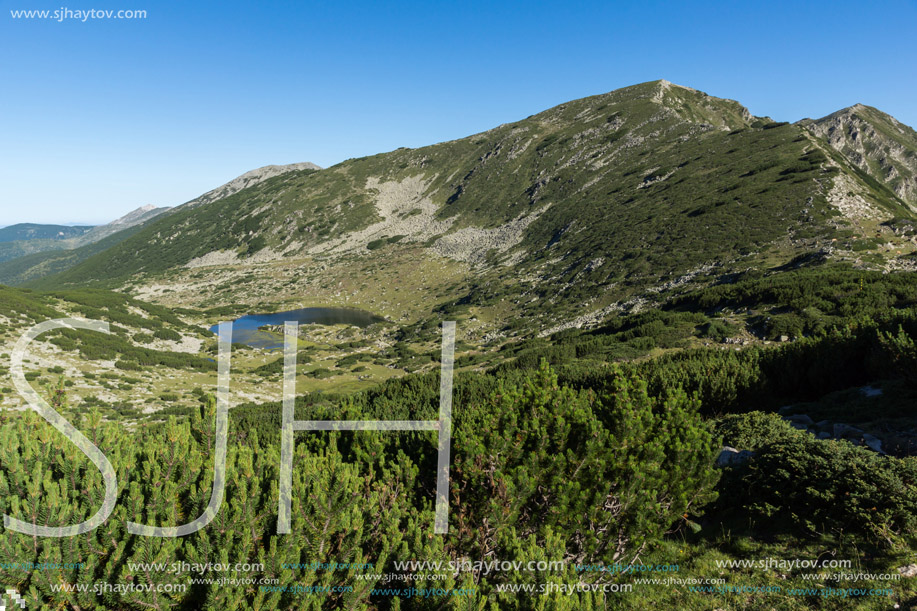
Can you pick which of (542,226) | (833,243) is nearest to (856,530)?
(833,243)

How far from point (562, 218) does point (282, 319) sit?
5829cm

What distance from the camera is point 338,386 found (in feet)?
133

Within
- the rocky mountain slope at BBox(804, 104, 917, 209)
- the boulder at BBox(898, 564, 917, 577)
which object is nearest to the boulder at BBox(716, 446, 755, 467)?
the boulder at BBox(898, 564, 917, 577)

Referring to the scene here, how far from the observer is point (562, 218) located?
281ft

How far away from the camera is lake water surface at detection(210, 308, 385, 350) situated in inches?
2492

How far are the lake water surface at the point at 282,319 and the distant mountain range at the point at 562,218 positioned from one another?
4.77 meters

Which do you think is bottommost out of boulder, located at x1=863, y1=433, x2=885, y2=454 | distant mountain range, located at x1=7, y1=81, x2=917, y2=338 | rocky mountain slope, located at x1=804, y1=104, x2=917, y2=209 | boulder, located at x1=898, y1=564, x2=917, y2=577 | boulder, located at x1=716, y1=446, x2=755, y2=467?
boulder, located at x1=898, y1=564, x2=917, y2=577

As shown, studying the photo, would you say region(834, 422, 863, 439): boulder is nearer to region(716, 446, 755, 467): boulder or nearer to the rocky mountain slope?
region(716, 446, 755, 467): boulder

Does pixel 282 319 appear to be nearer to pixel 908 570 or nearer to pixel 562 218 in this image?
pixel 562 218

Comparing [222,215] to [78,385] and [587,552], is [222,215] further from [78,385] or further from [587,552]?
[587,552]

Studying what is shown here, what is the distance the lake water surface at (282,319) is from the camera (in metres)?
63.3

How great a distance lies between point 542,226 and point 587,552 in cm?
8489

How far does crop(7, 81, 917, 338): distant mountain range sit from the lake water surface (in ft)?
15.6

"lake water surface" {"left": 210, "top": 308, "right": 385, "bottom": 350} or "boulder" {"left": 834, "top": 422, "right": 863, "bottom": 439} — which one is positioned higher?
"lake water surface" {"left": 210, "top": 308, "right": 385, "bottom": 350}
